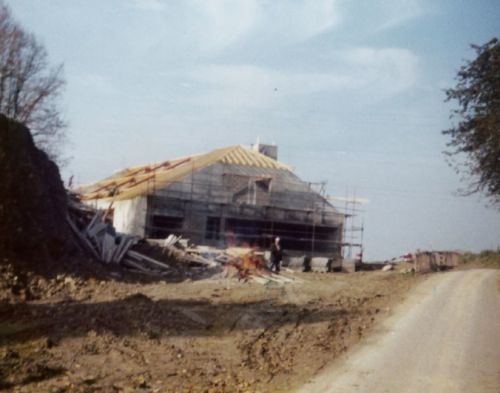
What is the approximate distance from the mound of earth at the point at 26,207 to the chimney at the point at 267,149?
2821 cm

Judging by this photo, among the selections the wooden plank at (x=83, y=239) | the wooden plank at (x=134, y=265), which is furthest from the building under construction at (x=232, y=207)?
the wooden plank at (x=83, y=239)

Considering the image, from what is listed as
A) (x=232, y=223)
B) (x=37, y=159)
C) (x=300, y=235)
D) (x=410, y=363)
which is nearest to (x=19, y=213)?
(x=37, y=159)

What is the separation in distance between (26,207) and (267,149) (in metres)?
30.9

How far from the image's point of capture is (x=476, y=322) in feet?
47.1

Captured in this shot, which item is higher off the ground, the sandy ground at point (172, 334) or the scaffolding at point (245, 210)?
the scaffolding at point (245, 210)

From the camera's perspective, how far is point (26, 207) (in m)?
17.2

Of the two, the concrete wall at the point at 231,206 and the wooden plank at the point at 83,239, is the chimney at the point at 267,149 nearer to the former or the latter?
the concrete wall at the point at 231,206

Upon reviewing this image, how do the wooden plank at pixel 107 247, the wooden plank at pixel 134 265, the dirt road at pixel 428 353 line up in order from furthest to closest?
the wooden plank at pixel 134 265
the wooden plank at pixel 107 247
the dirt road at pixel 428 353

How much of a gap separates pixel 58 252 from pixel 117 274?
2.53 meters

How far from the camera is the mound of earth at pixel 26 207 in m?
16.4

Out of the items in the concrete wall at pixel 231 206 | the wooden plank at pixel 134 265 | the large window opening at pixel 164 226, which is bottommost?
the wooden plank at pixel 134 265

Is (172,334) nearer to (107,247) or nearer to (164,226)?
(107,247)

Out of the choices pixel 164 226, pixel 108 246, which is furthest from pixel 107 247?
pixel 164 226

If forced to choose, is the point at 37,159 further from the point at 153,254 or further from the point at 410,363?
the point at 410,363
